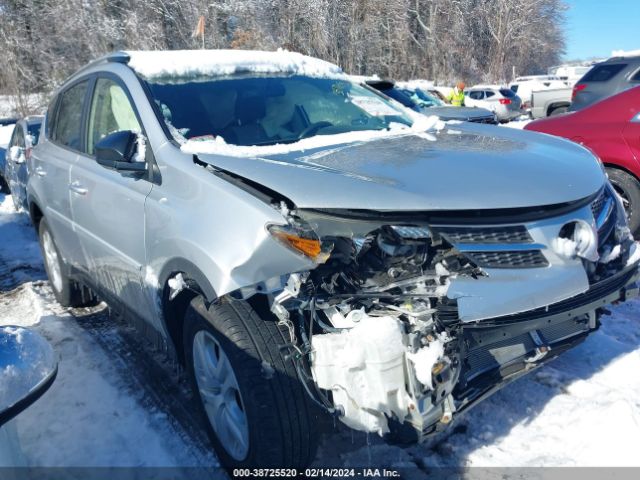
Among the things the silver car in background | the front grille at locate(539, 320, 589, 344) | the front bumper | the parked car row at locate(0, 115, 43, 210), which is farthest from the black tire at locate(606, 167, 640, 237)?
the silver car in background

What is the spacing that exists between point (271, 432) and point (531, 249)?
1278 millimetres

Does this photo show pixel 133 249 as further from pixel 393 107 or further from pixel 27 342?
pixel 393 107

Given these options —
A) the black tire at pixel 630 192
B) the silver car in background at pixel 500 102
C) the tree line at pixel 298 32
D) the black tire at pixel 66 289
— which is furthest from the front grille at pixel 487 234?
the tree line at pixel 298 32

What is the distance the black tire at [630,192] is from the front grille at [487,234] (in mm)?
3511

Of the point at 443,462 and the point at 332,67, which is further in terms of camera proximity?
the point at 332,67

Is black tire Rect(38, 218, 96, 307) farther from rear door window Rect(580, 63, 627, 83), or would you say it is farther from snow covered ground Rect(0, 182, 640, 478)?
rear door window Rect(580, 63, 627, 83)

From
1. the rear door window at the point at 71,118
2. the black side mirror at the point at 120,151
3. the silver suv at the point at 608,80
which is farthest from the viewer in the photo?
the silver suv at the point at 608,80

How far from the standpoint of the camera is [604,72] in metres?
9.04

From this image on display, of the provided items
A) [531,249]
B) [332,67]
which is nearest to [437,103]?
[332,67]

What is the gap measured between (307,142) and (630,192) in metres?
3.61

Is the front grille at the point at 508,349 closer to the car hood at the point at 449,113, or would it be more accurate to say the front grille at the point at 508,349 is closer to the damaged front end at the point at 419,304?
the damaged front end at the point at 419,304

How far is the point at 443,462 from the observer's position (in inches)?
101

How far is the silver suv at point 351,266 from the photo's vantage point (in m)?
2.07

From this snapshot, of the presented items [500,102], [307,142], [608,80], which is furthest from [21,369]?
[500,102]
